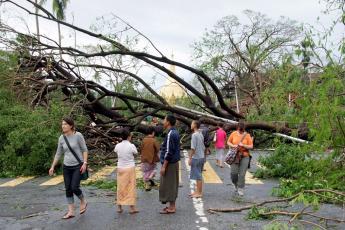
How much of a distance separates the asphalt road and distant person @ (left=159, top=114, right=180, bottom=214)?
260mm

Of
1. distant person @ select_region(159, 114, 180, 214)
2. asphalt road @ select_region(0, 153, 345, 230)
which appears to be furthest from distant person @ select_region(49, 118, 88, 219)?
distant person @ select_region(159, 114, 180, 214)

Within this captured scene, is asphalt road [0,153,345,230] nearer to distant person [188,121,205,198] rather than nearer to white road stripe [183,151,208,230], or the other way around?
white road stripe [183,151,208,230]

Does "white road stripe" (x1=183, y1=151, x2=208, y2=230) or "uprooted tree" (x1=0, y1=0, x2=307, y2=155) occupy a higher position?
"uprooted tree" (x1=0, y1=0, x2=307, y2=155)

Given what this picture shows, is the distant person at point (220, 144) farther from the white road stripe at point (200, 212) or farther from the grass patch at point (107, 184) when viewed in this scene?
the white road stripe at point (200, 212)

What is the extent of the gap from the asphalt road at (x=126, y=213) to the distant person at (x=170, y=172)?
0.26 meters

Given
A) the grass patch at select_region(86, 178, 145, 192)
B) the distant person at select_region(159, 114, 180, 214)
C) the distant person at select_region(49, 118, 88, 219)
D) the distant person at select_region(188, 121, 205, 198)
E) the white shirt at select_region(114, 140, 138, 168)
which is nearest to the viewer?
the distant person at select_region(49, 118, 88, 219)

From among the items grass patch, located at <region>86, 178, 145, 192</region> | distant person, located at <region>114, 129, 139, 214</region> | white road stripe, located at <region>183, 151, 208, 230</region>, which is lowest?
white road stripe, located at <region>183, 151, 208, 230</region>

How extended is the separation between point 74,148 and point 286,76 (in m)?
3.75

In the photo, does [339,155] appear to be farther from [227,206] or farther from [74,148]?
[74,148]

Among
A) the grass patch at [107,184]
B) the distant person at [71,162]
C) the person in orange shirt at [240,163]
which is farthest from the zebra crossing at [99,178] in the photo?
the distant person at [71,162]

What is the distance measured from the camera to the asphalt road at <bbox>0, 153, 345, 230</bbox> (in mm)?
7801

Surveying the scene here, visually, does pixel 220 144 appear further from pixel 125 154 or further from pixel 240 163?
pixel 125 154

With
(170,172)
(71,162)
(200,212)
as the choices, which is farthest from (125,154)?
(200,212)

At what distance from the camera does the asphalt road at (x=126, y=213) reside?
7.80m
